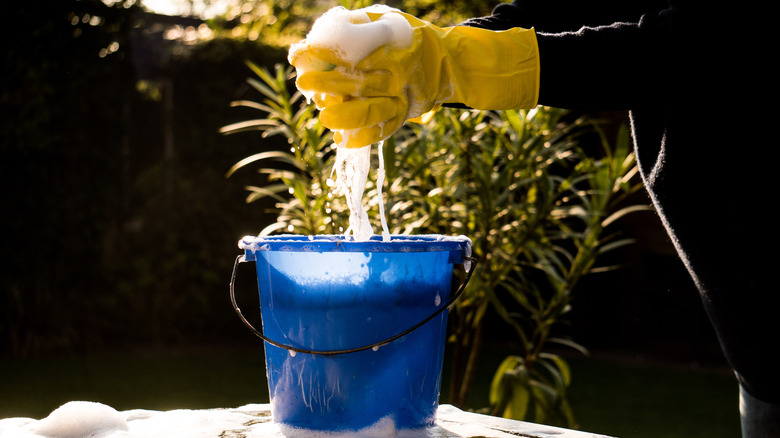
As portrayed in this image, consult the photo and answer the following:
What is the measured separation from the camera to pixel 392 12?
1.22 m

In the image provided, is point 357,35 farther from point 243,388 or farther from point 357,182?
point 243,388

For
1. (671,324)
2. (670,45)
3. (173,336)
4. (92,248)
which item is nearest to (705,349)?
(671,324)

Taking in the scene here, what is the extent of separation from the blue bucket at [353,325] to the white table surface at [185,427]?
41mm

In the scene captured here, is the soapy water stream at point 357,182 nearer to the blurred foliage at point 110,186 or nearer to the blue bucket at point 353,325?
the blue bucket at point 353,325

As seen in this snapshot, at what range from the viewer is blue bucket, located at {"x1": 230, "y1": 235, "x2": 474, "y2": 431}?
1354 mm

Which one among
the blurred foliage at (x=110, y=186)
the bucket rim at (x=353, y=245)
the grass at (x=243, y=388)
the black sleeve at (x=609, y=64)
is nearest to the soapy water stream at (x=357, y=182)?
the bucket rim at (x=353, y=245)

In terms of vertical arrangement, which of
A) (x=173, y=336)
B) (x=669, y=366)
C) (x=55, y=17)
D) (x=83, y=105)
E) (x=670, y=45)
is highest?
(x=55, y=17)

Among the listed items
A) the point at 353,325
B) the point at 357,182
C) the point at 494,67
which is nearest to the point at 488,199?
the point at 357,182

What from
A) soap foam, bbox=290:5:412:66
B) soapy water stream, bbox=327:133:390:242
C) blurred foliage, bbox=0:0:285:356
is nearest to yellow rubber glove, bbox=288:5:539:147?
soap foam, bbox=290:5:412:66

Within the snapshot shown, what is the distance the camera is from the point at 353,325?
136cm

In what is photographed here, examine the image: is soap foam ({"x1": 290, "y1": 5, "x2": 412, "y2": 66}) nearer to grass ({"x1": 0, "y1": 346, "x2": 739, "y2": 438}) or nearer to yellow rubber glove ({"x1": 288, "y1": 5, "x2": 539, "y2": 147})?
yellow rubber glove ({"x1": 288, "y1": 5, "x2": 539, "y2": 147})

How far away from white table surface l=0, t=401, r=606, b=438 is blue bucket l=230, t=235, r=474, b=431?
41 millimetres

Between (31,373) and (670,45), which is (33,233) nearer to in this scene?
(31,373)

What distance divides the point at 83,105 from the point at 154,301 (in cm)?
133
